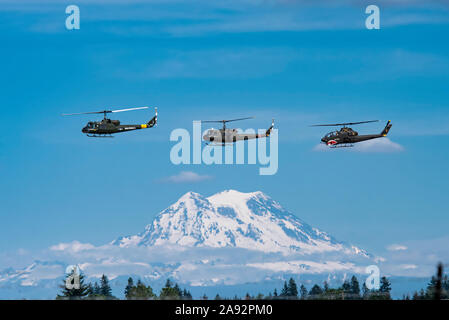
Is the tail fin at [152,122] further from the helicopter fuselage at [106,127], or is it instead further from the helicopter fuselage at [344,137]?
the helicopter fuselage at [344,137]

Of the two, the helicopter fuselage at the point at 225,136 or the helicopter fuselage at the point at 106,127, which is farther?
the helicopter fuselage at the point at 225,136

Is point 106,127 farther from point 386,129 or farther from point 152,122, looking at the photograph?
point 386,129

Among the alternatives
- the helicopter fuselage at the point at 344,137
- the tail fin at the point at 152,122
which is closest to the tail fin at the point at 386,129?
the helicopter fuselage at the point at 344,137

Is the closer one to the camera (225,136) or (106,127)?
(106,127)

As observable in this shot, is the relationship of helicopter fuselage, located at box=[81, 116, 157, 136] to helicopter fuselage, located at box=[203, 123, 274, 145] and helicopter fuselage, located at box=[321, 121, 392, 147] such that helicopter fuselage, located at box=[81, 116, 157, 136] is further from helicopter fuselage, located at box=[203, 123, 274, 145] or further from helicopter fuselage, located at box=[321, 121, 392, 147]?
helicopter fuselage, located at box=[321, 121, 392, 147]

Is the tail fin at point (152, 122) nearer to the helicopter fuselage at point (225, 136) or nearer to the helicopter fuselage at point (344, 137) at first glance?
the helicopter fuselage at point (225, 136)

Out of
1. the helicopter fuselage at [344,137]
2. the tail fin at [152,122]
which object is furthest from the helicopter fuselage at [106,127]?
the helicopter fuselage at [344,137]

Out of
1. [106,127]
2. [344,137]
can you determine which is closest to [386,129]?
[344,137]

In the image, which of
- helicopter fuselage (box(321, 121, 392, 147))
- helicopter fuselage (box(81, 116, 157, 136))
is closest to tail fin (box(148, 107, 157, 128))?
helicopter fuselage (box(81, 116, 157, 136))
